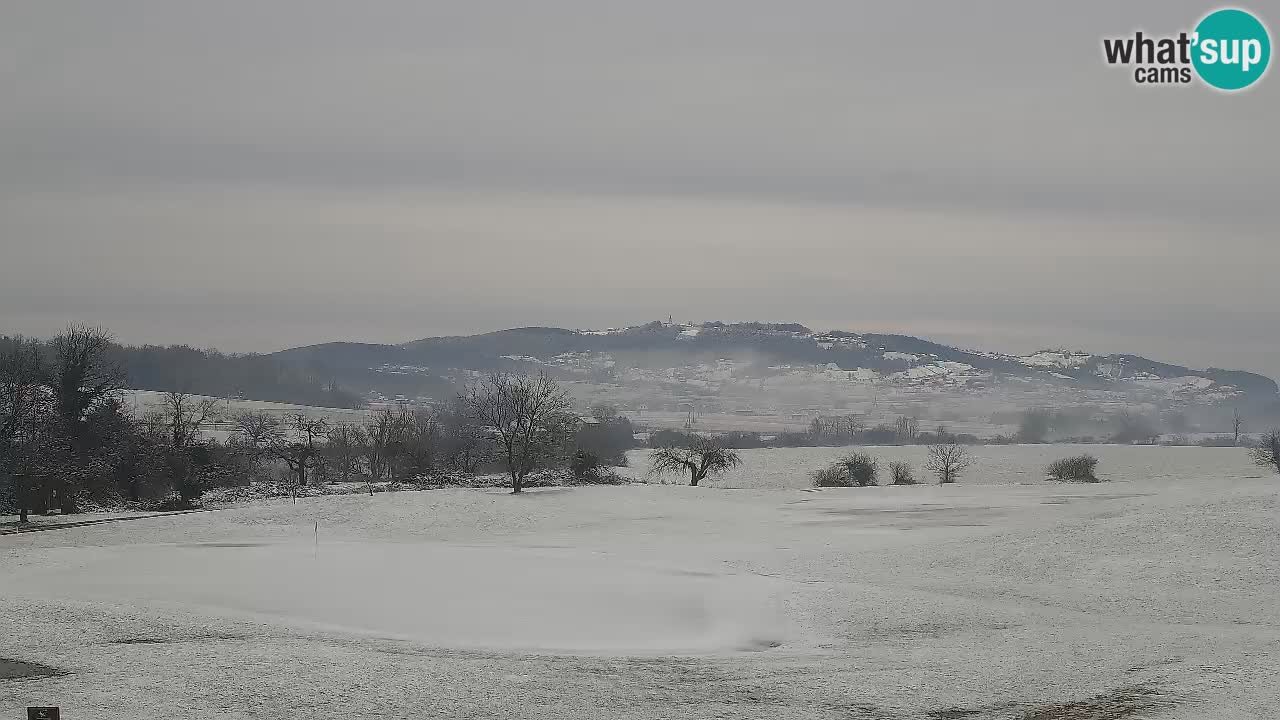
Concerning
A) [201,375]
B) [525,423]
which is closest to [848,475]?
[525,423]

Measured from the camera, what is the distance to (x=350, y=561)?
38.0 m

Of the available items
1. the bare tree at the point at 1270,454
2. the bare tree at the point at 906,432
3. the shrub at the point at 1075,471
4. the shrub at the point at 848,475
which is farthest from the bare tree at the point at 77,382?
the bare tree at the point at 906,432

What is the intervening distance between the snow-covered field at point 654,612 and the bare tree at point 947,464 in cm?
3313

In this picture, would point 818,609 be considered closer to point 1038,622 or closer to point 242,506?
point 1038,622

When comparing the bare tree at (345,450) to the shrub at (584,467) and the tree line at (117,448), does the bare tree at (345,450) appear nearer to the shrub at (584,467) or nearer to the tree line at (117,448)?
the tree line at (117,448)

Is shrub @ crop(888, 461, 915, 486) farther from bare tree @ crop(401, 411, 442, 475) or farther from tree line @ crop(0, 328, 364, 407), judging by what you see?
tree line @ crop(0, 328, 364, 407)

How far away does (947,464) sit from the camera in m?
89.2

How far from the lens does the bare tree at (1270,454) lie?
91.3 meters

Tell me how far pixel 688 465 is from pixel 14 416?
4051cm

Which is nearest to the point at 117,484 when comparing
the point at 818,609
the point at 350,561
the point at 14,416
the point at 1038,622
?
the point at 14,416

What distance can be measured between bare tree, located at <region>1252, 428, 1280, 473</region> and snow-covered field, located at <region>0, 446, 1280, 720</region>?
42048mm

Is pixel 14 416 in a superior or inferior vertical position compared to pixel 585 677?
superior

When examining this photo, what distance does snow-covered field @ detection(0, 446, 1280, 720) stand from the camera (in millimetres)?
19219

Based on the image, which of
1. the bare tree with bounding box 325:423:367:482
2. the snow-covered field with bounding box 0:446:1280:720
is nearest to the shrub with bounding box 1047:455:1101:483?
the snow-covered field with bounding box 0:446:1280:720
